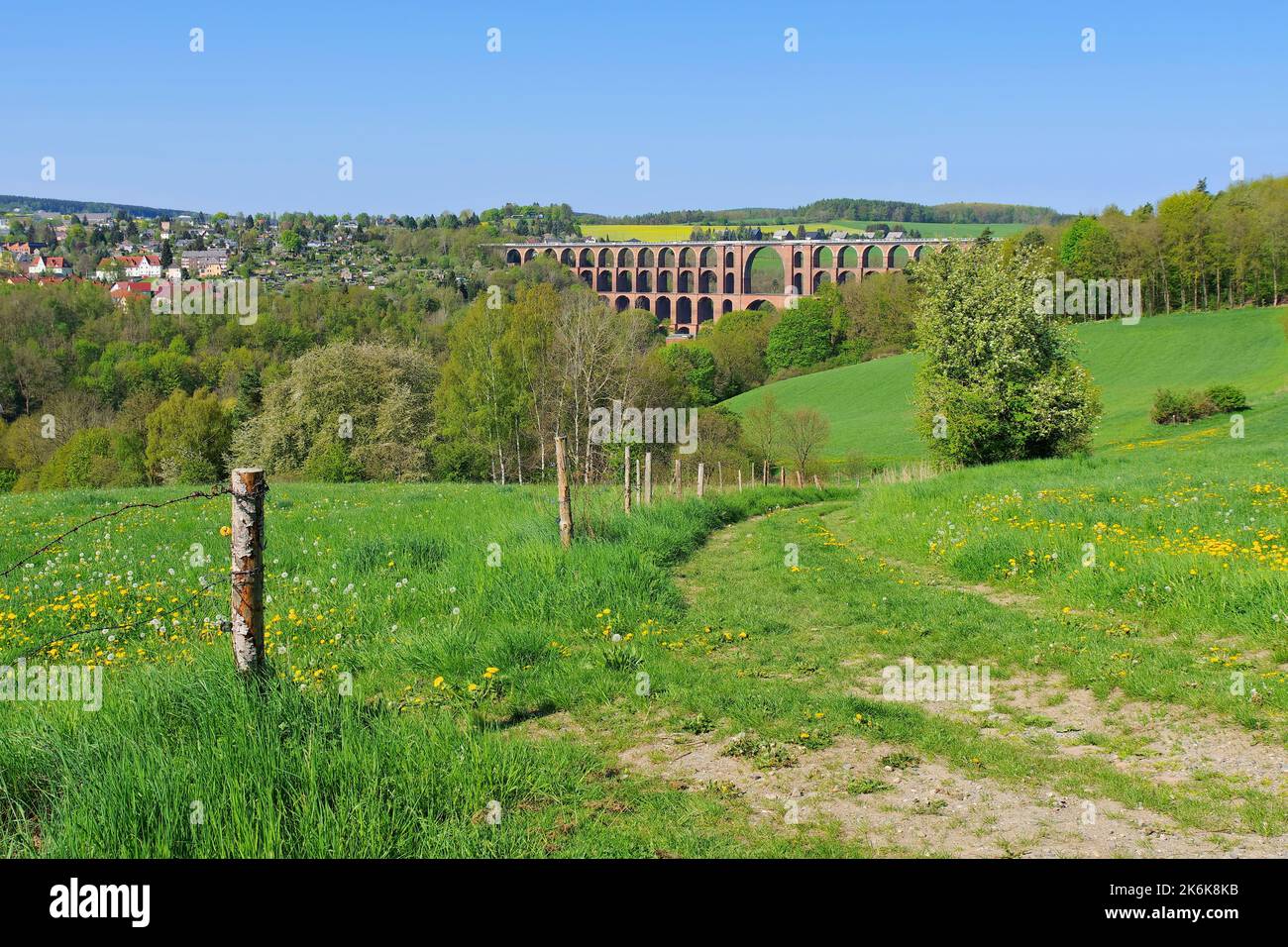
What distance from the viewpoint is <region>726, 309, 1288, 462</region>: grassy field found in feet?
189

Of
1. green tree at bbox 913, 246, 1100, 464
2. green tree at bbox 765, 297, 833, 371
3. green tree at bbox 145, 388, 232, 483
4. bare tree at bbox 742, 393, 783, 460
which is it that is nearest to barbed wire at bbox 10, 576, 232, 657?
A: green tree at bbox 913, 246, 1100, 464

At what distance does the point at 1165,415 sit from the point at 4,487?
7686cm

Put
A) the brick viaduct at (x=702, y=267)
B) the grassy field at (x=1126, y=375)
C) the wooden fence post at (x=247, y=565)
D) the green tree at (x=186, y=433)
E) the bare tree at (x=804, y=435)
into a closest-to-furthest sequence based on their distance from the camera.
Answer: the wooden fence post at (x=247, y=565) < the grassy field at (x=1126, y=375) < the bare tree at (x=804, y=435) < the green tree at (x=186, y=433) < the brick viaduct at (x=702, y=267)

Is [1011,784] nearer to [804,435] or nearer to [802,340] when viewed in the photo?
[804,435]

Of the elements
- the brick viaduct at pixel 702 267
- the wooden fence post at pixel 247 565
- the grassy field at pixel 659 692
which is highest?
the brick viaduct at pixel 702 267

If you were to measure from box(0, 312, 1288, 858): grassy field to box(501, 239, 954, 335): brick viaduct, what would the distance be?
143 metres

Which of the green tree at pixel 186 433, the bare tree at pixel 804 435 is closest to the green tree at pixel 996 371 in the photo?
the bare tree at pixel 804 435

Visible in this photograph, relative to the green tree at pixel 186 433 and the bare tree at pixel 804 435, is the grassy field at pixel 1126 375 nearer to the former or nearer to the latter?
the bare tree at pixel 804 435

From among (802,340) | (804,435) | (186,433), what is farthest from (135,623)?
(802,340)

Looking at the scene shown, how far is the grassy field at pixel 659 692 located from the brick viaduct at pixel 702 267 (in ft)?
468

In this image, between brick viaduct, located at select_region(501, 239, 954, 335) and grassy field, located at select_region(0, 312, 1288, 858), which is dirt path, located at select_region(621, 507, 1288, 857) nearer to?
grassy field, located at select_region(0, 312, 1288, 858)

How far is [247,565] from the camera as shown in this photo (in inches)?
218

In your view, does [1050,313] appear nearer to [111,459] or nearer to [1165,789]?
[1165,789]

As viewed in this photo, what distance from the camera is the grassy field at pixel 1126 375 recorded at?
57594 millimetres
